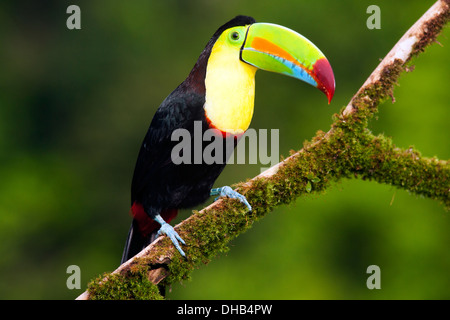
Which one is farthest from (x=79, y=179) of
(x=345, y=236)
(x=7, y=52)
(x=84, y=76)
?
(x=345, y=236)

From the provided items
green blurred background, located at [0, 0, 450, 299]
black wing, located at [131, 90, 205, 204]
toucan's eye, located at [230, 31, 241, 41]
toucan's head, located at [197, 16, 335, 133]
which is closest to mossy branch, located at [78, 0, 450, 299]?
toucan's head, located at [197, 16, 335, 133]

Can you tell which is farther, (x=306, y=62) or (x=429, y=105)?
(x=429, y=105)

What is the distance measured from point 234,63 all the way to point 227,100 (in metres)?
0.22

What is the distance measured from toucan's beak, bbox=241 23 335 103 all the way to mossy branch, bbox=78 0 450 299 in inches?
8.9

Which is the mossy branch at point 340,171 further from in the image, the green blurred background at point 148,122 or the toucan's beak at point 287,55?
the green blurred background at point 148,122

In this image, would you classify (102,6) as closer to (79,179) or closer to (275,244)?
(79,179)

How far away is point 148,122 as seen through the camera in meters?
6.60

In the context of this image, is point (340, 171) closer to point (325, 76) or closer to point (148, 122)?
point (325, 76)

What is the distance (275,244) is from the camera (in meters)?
6.62

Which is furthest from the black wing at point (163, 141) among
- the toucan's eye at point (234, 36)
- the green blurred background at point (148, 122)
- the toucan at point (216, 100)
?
the green blurred background at point (148, 122)

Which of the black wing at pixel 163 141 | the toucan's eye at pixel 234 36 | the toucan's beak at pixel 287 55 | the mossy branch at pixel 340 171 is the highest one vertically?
the toucan's eye at pixel 234 36

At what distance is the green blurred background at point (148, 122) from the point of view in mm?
6516

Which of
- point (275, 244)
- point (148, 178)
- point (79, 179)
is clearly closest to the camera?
point (148, 178)

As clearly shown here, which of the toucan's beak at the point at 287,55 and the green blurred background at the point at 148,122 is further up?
the green blurred background at the point at 148,122
